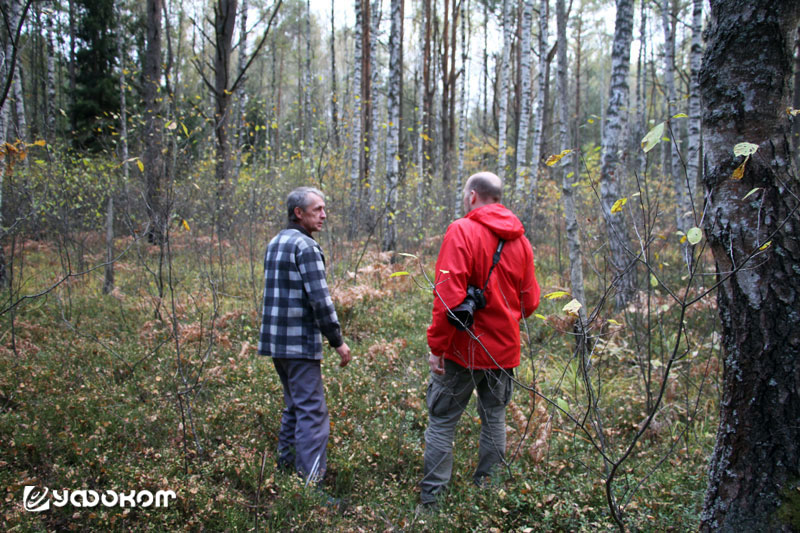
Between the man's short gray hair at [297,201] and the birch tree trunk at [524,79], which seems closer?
the man's short gray hair at [297,201]

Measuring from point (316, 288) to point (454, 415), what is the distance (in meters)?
1.25

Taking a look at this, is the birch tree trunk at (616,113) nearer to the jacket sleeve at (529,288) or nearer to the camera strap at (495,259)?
the jacket sleeve at (529,288)

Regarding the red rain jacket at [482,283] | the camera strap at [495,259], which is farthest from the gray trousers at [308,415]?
the camera strap at [495,259]

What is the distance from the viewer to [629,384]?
4.60m

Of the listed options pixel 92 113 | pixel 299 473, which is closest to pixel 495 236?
pixel 299 473

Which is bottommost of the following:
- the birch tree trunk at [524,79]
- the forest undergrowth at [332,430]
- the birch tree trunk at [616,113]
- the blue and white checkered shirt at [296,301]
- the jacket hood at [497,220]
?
the forest undergrowth at [332,430]

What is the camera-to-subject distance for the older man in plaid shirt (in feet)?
9.64

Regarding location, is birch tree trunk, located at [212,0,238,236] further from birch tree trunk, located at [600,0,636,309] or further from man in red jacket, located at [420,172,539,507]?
birch tree trunk, located at [600,0,636,309]

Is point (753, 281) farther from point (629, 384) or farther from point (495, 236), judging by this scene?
point (629, 384)

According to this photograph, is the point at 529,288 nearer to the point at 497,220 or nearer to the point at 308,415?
the point at 497,220

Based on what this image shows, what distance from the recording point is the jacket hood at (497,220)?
266 centimetres

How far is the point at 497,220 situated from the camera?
8.80 feet

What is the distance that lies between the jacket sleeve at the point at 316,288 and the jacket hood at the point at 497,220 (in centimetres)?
107

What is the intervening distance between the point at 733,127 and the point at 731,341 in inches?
35.5
